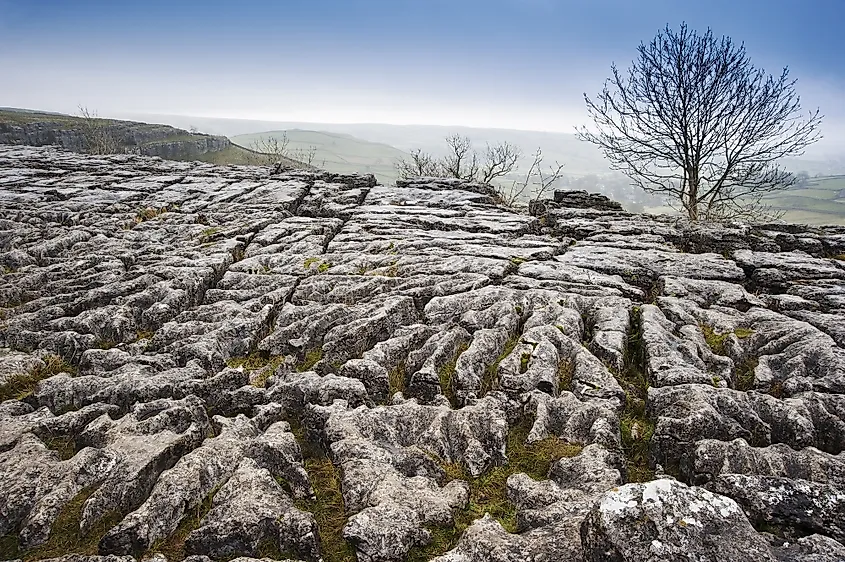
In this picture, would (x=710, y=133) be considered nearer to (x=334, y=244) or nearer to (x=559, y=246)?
(x=559, y=246)

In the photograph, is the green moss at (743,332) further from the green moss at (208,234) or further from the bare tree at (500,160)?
the bare tree at (500,160)

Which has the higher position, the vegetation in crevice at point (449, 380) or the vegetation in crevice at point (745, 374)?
the vegetation in crevice at point (745, 374)

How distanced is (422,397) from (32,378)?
8300 millimetres

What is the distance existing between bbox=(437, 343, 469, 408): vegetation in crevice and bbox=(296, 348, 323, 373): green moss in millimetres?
2962

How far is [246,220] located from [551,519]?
18271 millimetres

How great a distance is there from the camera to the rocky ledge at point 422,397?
603cm

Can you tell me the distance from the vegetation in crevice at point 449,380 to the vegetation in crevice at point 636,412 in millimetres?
3020

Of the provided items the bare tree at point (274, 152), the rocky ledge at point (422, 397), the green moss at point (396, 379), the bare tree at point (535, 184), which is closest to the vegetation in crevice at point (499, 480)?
the rocky ledge at point (422, 397)

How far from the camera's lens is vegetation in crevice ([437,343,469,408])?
9297mm

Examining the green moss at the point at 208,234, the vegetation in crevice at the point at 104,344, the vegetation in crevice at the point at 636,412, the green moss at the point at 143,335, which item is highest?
the green moss at the point at 208,234

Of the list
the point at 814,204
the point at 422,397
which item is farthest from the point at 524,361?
the point at 814,204

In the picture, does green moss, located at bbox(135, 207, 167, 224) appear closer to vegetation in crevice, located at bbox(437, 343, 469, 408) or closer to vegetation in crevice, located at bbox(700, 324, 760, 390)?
vegetation in crevice, located at bbox(437, 343, 469, 408)

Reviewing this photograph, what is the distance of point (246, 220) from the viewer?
818 inches

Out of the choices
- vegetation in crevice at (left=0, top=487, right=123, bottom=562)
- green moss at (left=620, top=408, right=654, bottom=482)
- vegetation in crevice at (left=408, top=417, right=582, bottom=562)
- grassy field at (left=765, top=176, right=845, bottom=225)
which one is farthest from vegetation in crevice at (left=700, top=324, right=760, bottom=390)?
grassy field at (left=765, top=176, right=845, bottom=225)
